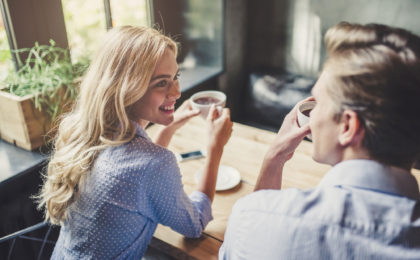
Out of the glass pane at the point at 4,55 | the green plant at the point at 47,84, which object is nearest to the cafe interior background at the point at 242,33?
the glass pane at the point at 4,55

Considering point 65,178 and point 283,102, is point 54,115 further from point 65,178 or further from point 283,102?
point 283,102

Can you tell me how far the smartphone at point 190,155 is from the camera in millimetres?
1550

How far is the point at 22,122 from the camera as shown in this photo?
5.29 ft

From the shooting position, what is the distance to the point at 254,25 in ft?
10.0

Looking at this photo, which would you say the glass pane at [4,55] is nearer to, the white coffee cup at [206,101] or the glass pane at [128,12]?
the glass pane at [128,12]

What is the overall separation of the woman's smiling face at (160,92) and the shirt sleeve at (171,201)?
0.17 m

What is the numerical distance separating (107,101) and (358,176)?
27.9 inches

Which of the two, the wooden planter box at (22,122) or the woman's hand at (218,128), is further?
the wooden planter box at (22,122)

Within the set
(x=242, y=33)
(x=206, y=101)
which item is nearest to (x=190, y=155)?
(x=206, y=101)

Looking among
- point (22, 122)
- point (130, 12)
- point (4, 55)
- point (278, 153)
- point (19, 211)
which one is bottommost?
point (19, 211)

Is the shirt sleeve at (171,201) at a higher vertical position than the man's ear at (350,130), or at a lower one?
lower

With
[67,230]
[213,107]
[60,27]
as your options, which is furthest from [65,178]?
[60,27]

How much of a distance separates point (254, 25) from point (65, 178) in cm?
238

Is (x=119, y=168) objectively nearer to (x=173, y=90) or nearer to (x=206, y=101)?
(x=173, y=90)
